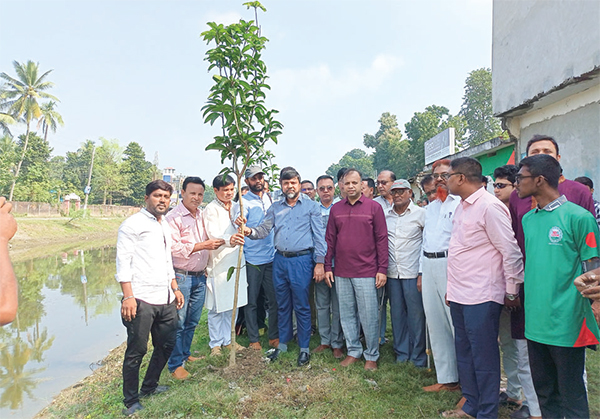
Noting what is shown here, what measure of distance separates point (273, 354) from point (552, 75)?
6.32 metres

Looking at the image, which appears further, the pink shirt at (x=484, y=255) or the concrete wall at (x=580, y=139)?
the concrete wall at (x=580, y=139)

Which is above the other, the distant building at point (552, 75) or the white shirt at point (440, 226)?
the distant building at point (552, 75)

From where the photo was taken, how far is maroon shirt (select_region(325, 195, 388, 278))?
394 centimetres

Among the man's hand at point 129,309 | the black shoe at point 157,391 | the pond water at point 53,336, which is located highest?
the man's hand at point 129,309

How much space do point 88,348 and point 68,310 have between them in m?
2.70

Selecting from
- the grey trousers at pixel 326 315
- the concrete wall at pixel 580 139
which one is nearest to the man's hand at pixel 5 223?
the grey trousers at pixel 326 315

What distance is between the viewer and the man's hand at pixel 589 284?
1960 mm

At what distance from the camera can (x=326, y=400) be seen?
323cm

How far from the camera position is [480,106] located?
3794 cm

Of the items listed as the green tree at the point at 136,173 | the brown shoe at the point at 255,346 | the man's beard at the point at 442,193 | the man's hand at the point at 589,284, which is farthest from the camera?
the green tree at the point at 136,173

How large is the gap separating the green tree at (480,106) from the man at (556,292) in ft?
129

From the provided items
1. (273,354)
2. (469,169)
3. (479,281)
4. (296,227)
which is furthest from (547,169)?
(273,354)

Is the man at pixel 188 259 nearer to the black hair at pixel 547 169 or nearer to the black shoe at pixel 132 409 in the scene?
the black shoe at pixel 132 409

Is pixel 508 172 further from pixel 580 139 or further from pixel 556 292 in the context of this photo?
A: pixel 580 139
